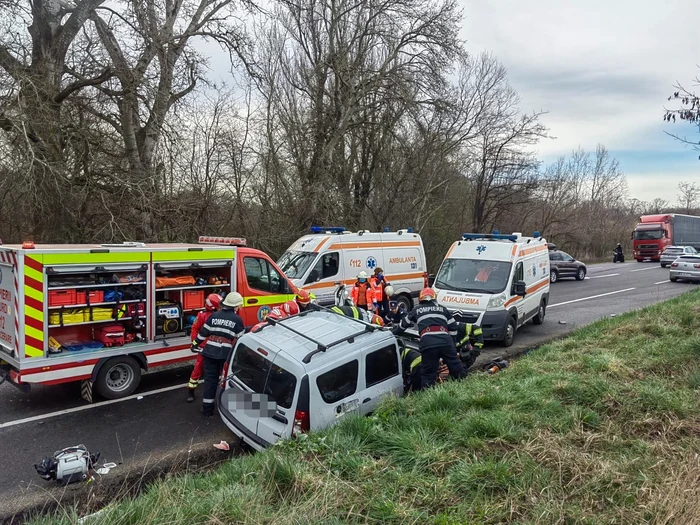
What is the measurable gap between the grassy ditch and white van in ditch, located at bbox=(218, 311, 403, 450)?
1.25ft

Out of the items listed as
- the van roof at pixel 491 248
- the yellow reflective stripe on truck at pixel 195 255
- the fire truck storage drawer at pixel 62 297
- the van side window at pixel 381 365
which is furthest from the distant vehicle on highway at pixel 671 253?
the fire truck storage drawer at pixel 62 297

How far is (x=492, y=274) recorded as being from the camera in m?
10.7

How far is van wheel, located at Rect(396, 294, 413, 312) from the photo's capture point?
13891 mm

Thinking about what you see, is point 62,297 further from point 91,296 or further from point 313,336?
point 313,336

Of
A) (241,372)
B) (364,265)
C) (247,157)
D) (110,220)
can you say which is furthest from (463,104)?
(241,372)

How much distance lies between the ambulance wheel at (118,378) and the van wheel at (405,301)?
795 centimetres

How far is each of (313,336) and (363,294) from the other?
230 inches

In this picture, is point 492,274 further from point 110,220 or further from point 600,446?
point 110,220

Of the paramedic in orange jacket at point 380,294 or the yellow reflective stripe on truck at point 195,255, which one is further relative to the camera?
the paramedic in orange jacket at point 380,294

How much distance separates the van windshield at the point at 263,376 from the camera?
4883 millimetres

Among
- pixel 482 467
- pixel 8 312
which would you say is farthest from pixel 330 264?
pixel 482 467

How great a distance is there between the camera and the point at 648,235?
123ft

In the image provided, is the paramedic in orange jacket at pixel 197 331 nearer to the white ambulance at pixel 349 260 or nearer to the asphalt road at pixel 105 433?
the asphalt road at pixel 105 433

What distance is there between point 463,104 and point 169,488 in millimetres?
24694
